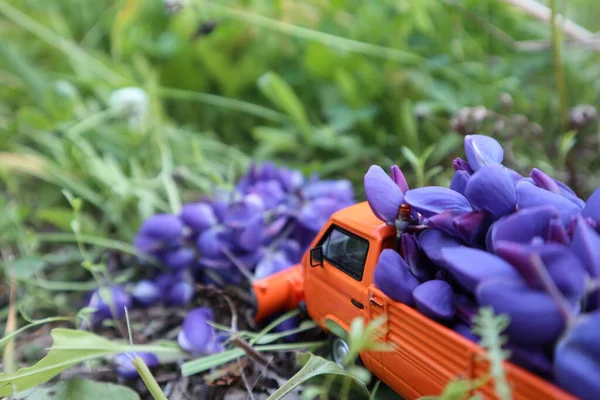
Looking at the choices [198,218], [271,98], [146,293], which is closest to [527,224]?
[198,218]

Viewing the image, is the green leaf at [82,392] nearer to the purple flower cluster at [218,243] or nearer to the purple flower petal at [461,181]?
the purple flower cluster at [218,243]

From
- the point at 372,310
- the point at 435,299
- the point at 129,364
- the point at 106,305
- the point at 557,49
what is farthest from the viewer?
the point at 557,49

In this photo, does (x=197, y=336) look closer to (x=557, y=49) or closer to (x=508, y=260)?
(x=508, y=260)

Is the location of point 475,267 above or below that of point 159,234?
above

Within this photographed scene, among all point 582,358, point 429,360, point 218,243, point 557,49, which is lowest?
point 218,243

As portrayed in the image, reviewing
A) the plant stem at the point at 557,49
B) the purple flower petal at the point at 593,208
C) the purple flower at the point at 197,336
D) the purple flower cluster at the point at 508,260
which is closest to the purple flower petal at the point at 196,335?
the purple flower at the point at 197,336
